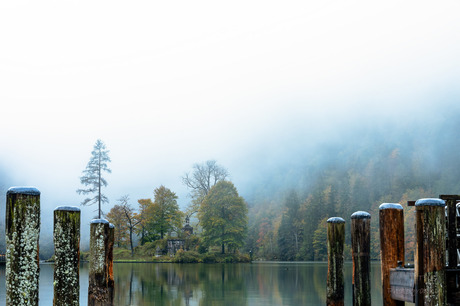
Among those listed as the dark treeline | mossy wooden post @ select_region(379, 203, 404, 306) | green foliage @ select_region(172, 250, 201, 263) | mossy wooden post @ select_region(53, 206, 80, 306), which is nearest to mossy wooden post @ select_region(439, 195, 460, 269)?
mossy wooden post @ select_region(379, 203, 404, 306)

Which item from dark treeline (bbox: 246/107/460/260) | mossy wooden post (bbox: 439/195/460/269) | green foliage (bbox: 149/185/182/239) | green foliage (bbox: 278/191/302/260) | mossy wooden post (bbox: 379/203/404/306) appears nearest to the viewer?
mossy wooden post (bbox: 439/195/460/269)

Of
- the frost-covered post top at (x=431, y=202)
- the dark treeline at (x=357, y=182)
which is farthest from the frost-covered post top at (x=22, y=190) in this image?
the dark treeline at (x=357, y=182)

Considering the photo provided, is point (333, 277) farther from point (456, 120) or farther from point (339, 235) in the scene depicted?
point (456, 120)

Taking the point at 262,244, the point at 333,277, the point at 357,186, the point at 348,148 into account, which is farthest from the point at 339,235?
the point at 348,148

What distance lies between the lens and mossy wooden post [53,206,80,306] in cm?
957

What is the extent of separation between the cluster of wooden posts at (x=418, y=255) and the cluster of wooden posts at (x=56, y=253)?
5.53 m

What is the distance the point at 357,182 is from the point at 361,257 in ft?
394

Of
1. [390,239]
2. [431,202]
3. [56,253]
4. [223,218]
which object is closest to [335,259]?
[390,239]

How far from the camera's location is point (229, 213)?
74875 millimetres

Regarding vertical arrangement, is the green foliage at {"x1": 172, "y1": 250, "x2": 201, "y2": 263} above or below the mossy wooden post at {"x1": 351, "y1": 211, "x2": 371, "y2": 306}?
below

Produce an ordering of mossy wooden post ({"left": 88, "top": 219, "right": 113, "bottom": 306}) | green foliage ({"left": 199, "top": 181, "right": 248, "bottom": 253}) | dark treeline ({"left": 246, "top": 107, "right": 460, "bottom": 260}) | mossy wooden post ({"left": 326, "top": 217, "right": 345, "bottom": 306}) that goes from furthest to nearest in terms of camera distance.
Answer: dark treeline ({"left": 246, "top": 107, "right": 460, "bottom": 260}) → green foliage ({"left": 199, "top": 181, "right": 248, "bottom": 253}) → mossy wooden post ({"left": 326, "top": 217, "right": 345, "bottom": 306}) → mossy wooden post ({"left": 88, "top": 219, "right": 113, "bottom": 306})

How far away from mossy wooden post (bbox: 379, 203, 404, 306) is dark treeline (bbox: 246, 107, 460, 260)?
252 feet

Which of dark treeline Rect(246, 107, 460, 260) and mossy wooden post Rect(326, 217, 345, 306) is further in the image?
dark treeline Rect(246, 107, 460, 260)

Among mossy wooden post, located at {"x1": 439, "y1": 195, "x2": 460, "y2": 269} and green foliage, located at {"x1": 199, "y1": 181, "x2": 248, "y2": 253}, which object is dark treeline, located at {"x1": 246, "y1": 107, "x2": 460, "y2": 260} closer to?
green foliage, located at {"x1": 199, "y1": 181, "x2": 248, "y2": 253}
